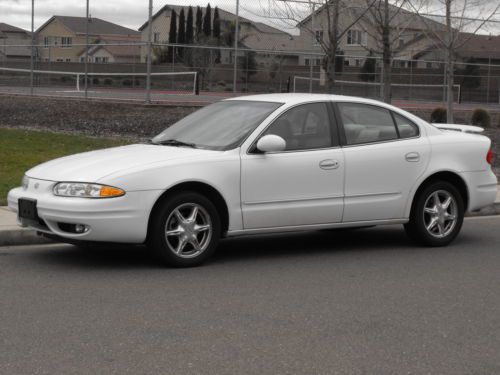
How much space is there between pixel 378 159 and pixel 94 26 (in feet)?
63.3

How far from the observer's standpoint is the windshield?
8422 mm

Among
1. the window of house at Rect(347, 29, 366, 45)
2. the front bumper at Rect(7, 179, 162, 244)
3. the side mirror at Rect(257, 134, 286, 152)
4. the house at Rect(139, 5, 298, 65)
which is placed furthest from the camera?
the window of house at Rect(347, 29, 366, 45)

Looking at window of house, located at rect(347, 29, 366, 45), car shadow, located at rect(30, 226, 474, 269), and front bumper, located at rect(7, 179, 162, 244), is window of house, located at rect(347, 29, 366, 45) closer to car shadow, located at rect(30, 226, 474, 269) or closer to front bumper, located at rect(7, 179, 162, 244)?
car shadow, located at rect(30, 226, 474, 269)

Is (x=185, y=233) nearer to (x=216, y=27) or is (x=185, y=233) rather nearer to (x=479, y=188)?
(x=479, y=188)

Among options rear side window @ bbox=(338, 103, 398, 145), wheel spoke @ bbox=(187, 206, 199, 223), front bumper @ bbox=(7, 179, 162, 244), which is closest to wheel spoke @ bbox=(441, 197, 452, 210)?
rear side window @ bbox=(338, 103, 398, 145)

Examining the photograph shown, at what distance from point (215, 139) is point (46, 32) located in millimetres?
19897

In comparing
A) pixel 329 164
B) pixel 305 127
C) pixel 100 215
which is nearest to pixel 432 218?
pixel 329 164

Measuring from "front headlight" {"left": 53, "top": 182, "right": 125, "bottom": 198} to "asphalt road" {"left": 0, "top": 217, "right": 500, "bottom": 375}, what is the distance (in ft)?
2.26

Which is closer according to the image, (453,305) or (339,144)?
(453,305)

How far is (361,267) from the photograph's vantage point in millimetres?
8344

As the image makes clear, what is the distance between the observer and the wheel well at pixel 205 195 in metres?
7.80

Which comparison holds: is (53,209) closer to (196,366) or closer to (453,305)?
(196,366)

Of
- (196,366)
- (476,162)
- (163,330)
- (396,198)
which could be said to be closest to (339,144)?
(396,198)

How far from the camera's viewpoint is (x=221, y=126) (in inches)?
342
